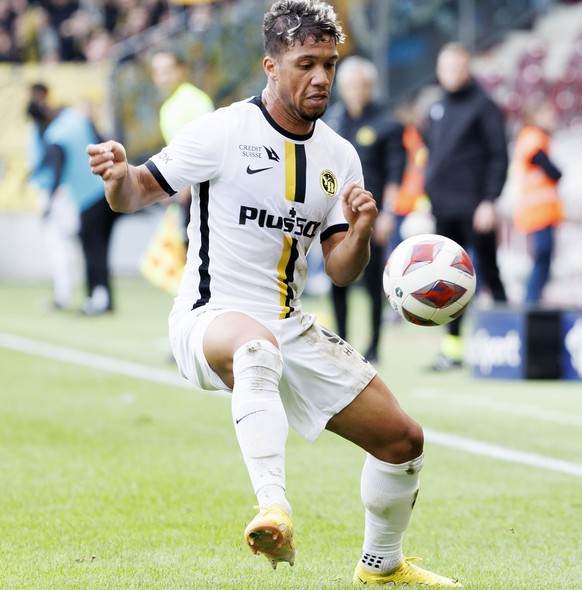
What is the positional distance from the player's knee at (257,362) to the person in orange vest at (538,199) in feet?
33.7

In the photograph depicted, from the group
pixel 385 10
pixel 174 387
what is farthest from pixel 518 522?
pixel 385 10

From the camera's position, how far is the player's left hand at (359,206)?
4.41 meters

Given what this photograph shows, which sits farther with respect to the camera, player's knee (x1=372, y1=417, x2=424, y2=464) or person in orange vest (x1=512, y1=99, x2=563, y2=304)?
person in orange vest (x1=512, y1=99, x2=563, y2=304)

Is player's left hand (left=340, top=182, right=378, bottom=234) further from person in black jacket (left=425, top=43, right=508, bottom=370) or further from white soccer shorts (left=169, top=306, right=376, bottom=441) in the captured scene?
person in black jacket (left=425, top=43, right=508, bottom=370)

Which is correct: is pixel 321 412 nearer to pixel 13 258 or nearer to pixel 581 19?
pixel 581 19

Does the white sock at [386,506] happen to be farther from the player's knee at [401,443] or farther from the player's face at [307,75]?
the player's face at [307,75]

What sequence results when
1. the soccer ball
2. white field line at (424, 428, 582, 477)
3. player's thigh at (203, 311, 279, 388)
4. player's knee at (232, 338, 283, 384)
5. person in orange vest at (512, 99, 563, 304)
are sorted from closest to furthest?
player's knee at (232, 338, 283, 384) → player's thigh at (203, 311, 279, 388) → the soccer ball → white field line at (424, 428, 582, 477) → person in orange vest at (512, 99, 563, 304)

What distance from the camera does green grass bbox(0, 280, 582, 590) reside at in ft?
15.6

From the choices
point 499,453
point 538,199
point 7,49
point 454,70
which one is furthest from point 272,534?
point 7,49

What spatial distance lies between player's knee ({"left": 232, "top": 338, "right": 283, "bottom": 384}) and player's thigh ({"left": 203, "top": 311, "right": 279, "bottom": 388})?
43 mm

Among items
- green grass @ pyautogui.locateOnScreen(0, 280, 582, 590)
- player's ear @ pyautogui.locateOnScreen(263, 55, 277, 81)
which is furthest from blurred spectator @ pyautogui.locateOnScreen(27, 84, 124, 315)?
player's ear @ pyautogui.locateOnScreen(263, 55, 277, 81)

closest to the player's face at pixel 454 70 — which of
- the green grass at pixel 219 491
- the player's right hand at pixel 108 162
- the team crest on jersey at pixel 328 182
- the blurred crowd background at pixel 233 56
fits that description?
the green grass at pixel 219 491

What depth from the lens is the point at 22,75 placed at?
23.0 metres

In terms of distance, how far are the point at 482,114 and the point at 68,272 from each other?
21.8 ft
